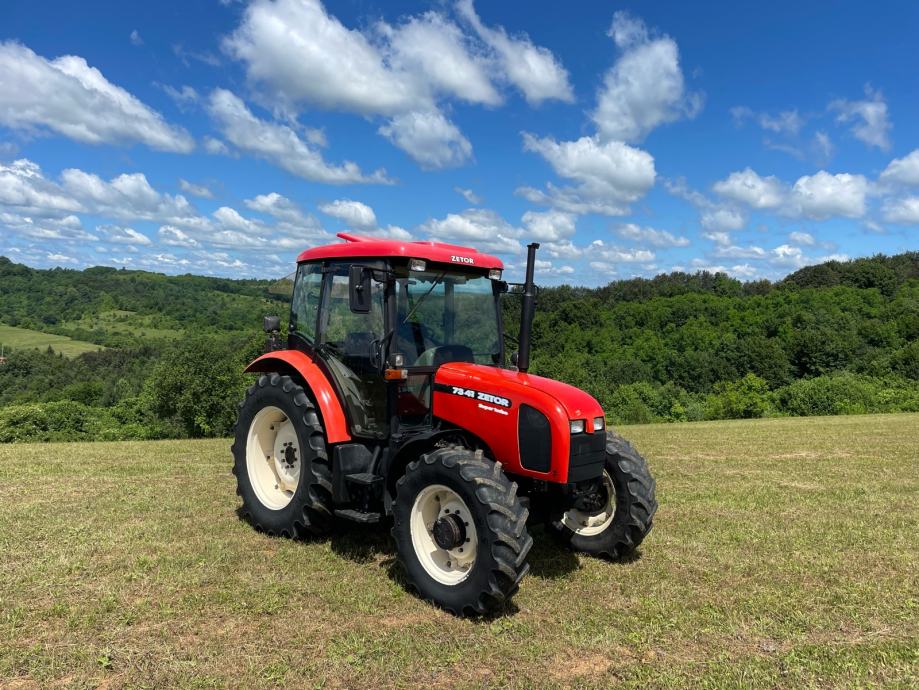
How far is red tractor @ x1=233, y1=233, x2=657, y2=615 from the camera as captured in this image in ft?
12.9

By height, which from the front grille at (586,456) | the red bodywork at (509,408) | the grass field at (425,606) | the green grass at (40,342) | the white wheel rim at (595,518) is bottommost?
the green grass at (40,342)

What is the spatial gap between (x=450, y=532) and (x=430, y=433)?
0.72 m

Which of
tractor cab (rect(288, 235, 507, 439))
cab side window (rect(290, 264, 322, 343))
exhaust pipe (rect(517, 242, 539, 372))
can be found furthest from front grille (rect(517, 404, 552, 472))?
cab side window (rect(290, 264, 322, 343))

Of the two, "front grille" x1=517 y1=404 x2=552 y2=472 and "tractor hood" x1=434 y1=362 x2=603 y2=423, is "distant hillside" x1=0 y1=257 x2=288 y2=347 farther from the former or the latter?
"front grille" x1=517 y1=404 x2=552 y2=472

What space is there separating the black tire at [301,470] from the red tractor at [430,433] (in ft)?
0.05

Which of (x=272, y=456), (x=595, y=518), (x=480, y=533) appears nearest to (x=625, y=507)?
(x=595, y=518)

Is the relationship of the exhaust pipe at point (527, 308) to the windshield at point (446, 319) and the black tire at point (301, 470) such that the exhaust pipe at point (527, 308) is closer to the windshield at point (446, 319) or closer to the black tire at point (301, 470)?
the windshield at point (446, 319)

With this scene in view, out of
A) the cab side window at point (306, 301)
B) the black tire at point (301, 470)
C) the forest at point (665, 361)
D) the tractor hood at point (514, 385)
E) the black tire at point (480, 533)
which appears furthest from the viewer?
the forest at point (665, 361)

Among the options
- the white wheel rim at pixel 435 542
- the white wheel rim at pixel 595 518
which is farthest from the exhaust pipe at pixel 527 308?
the white wheel rim at pixel 595 518

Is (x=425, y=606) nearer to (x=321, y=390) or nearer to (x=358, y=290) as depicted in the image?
(x=321, y=390)

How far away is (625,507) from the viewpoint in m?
4.71

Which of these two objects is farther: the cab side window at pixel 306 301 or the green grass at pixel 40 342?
the green grass at pixel 40 342

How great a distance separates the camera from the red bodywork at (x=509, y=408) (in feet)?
12.9

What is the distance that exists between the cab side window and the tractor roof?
177mm
